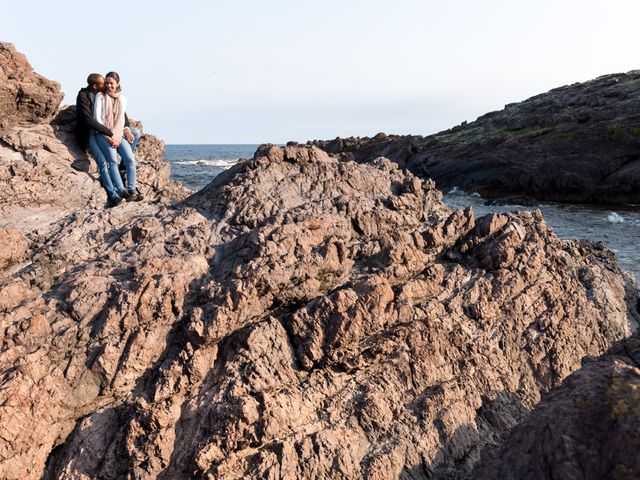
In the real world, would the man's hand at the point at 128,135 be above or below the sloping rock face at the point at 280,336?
above

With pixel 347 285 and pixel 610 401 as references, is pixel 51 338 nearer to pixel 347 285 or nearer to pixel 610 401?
pixel 347 285

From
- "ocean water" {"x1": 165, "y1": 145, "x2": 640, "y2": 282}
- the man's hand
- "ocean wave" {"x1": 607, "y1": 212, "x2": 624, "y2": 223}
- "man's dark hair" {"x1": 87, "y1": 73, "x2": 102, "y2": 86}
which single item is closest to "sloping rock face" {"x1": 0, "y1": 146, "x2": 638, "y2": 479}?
the man's hand

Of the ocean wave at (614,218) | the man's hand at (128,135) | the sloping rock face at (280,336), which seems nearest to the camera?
the sloping rock face at (280,336)

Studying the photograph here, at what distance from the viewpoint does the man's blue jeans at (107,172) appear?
944 centimetres

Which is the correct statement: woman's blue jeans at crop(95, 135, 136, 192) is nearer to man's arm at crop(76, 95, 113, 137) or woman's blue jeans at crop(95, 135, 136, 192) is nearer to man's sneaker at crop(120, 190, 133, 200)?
man's sneaker at crop(120, 190, 133, 200)

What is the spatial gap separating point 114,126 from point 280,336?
5381 millimetres

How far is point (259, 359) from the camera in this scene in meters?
6.53

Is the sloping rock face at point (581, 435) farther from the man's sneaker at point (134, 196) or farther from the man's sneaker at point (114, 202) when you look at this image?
the man's sneaker at point (114, 202)

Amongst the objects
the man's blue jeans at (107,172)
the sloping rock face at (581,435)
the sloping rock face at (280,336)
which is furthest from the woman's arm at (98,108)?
the sloping rock face at (581,435)

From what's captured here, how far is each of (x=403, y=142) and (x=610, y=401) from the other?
52.7 metres

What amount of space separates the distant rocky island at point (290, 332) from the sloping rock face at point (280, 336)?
1.0 inches

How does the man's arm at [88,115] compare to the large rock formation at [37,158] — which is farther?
the man's arm at [88,115]

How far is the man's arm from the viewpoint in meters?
9.42

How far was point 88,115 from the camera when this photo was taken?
9461mm
